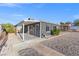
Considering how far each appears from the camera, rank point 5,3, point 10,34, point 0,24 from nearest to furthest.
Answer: point 5,3 < point 0,24 < point 10,34

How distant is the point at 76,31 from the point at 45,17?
969 millimetres

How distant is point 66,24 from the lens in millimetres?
6652

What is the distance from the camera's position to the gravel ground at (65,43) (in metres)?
6.66

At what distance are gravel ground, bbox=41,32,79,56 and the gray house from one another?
30 cm

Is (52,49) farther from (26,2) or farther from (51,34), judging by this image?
(26,2)

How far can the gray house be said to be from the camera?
22.6ft

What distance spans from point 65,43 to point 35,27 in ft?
3.56

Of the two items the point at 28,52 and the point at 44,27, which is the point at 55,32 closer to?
the point at 44,27

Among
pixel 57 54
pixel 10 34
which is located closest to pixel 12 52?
pixel 10 34

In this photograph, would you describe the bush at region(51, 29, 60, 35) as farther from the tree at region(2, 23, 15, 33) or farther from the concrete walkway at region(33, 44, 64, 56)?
the tree at region(2, 23, 15, 33)

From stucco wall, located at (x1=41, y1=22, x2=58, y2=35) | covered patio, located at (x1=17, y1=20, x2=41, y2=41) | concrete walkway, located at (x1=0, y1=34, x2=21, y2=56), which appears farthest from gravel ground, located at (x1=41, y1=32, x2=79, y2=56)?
concrete walkway, located at (x1=0, y1=34, x2=21, y2=56)

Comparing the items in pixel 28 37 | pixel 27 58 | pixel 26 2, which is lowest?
pixel 27 58

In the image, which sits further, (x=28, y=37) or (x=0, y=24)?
(x=28, y=37)

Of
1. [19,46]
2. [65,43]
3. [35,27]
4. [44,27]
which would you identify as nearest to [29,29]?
[35,27]
